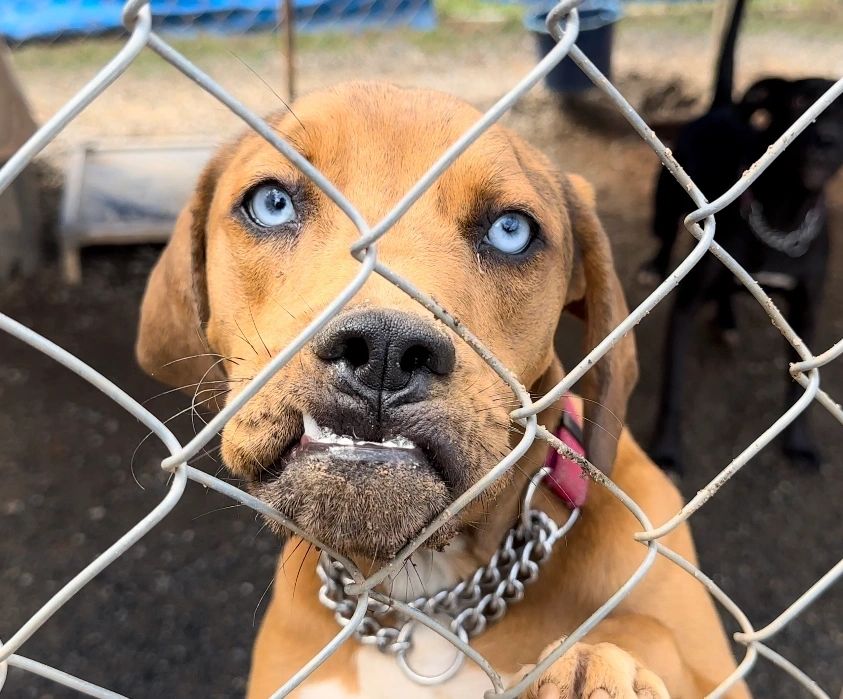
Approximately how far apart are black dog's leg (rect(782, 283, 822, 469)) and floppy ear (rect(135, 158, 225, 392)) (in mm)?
2417

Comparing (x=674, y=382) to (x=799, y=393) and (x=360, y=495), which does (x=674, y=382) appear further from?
(x=360, y=495)

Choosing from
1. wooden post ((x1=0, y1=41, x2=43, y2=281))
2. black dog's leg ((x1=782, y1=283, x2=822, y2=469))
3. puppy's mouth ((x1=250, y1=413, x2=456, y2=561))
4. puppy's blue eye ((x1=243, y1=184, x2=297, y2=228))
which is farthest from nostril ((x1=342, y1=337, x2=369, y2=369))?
wooden post ((x1=0, y1=41, x2=43, y2=281))

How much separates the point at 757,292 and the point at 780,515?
2238 millimetres

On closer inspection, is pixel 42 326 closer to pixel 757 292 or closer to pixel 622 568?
pixel 622 568

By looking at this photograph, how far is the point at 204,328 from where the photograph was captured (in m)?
2.02

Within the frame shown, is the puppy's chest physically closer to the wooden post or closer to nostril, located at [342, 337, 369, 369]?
nostril, located at [342, 337, 369, 369]

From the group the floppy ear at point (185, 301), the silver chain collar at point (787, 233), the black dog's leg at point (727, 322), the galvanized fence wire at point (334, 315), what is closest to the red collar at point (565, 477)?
the galvanized fence wire at point (334, 315)

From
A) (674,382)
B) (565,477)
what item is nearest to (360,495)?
(565,477)

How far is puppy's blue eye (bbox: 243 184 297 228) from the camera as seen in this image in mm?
1674

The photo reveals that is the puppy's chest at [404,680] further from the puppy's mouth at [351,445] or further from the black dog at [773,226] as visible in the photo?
the black dog at [773,226]

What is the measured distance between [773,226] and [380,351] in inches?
116

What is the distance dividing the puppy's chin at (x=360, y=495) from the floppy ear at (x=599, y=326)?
30.1 inches

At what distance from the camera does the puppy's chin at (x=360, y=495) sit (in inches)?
44.3

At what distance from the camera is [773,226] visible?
356cm
